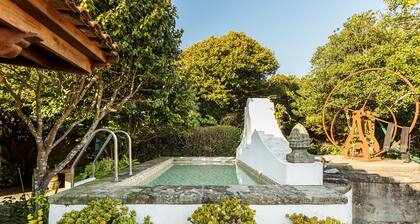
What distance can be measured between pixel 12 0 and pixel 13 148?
8977 millimetres

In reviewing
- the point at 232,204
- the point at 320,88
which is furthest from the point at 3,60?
the point at 320,88

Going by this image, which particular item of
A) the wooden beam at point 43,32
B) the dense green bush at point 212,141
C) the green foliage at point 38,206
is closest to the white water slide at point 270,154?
the dense green bush at point 212,141

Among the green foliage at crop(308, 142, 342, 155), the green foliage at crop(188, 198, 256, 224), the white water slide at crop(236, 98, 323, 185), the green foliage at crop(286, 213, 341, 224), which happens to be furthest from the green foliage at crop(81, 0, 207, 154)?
the green foliage at crop(308, 142, 342, 155)

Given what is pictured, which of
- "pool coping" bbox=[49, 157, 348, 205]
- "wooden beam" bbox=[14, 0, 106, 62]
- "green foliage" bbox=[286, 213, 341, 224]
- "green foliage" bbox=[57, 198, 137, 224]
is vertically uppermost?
"wooden beam" bbox=[14, 0, 106, 62]

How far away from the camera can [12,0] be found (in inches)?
51.7

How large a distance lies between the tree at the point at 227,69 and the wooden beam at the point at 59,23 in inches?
497

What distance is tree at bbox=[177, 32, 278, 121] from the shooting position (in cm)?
1505

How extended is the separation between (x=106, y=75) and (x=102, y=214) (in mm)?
4290

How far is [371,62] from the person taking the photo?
31.4ft

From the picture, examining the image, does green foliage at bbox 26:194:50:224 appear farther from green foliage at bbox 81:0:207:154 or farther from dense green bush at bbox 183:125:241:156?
dense green bush at bbox 183:125:241:156

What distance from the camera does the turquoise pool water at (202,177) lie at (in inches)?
246

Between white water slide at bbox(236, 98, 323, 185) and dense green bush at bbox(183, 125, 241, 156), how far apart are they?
2.59m

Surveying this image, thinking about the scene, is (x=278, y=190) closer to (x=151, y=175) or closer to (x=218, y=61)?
(x=151, y=175)

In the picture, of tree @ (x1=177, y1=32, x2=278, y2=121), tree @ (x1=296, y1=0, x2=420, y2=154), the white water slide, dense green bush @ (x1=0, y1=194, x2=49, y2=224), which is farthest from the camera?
tree @ (x1=177, y1=32, x2=278, y2=121)
